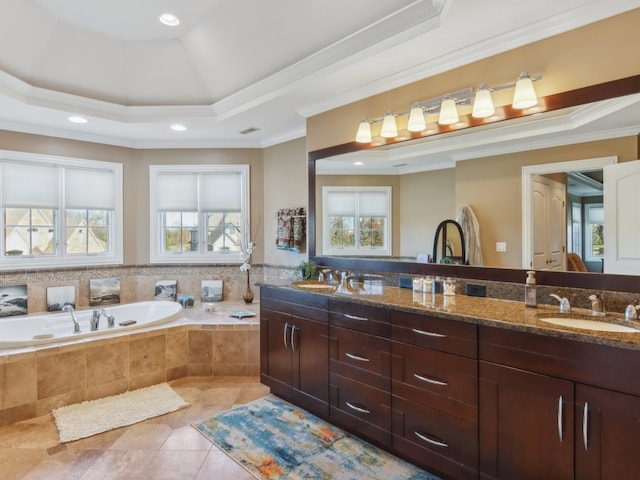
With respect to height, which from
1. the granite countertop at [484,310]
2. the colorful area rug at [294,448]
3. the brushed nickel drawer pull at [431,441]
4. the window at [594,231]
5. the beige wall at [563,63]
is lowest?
the colorful area rug at [294,448]

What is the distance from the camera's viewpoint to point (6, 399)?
2645 mm

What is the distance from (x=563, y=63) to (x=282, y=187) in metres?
2.91

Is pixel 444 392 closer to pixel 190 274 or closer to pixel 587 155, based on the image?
pixel 587 155

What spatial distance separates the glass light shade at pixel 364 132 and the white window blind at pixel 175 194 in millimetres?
2521

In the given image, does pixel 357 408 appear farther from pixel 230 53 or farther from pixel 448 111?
pixel 230 53

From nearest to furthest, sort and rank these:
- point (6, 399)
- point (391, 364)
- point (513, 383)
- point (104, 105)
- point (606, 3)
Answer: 1. point (513, 383)
2. point (606, 3)
3. point (391, 364)
4. point (6, 399)
5. point (104, 105)

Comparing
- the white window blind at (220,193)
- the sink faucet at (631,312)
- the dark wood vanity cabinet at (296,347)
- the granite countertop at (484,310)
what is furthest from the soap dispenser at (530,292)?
the white window blind at (220,193)

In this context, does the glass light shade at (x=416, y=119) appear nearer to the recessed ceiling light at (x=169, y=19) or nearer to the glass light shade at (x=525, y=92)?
the glass light shade at (x=525, y=92)

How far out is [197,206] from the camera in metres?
4.58

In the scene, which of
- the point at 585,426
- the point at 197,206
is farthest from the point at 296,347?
the point at 197,206

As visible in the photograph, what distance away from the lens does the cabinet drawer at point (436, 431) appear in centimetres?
184

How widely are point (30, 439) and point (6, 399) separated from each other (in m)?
0.40

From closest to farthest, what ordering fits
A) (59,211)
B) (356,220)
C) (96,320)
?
1. (356,220)
2. (96,320)
3. (59,211)

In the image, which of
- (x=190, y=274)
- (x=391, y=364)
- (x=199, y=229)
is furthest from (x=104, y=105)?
(x=391, y=364)
